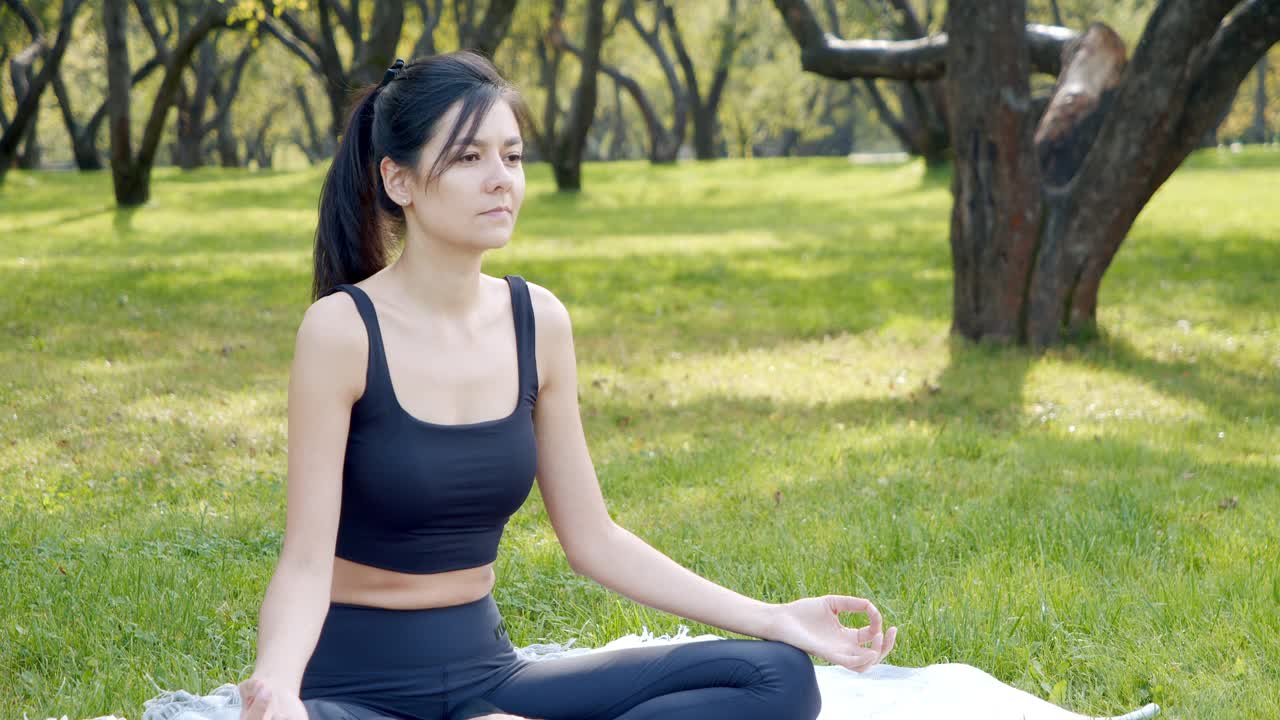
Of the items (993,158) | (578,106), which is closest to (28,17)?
(578,106)

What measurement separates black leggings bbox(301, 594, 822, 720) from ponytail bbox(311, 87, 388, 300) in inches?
32.3

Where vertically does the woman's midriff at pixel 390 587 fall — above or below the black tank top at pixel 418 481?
below

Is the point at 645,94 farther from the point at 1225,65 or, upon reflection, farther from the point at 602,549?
the point at 602,549

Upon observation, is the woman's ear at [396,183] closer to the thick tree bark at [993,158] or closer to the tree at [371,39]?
the thick tree bark at [993,158]

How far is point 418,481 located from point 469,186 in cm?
67

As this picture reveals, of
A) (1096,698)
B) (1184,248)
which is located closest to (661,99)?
(1184,248)

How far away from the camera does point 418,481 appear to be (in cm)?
298

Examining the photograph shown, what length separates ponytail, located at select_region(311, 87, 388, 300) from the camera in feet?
10.5

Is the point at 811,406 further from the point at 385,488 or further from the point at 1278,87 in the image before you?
the point at 1278,87

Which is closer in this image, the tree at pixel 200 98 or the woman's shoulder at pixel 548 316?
the woman's shoulder at pixel 548 316

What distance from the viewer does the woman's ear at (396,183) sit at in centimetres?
310

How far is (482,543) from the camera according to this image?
10.4 ft

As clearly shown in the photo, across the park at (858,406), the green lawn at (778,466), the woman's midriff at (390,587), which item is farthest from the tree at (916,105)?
the woman's midriff at (390,587)

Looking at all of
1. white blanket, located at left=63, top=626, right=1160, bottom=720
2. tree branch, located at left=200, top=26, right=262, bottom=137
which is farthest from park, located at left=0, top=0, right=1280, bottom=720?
tree branch, located at left=200, top=26, right=262, bottom=137
